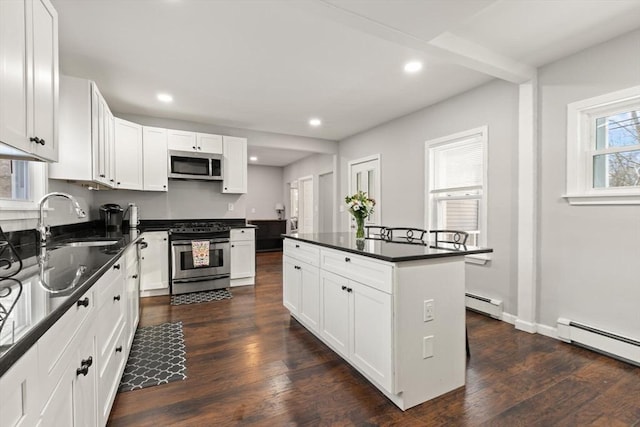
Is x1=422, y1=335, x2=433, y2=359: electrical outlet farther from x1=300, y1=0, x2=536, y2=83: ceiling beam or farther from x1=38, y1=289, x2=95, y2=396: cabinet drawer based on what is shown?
x1=300, y1=0, x2=536, y2=83: ceiling beam

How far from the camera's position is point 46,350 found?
835mm

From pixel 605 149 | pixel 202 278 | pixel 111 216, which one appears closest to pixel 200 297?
pixel 202 278

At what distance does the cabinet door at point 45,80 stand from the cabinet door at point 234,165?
10.2 feet

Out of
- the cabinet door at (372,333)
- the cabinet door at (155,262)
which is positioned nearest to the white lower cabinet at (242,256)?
the cabinet door at (155,262)

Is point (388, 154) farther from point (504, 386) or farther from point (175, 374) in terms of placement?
point (175, 374)

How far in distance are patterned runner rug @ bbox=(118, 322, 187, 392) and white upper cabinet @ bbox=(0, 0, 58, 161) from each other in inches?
60.3

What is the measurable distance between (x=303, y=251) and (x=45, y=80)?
2.12m

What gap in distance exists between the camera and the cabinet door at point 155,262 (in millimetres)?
4137

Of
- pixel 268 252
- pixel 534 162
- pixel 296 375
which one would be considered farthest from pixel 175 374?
pixel 268 252

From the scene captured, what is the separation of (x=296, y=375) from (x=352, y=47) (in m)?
2.72

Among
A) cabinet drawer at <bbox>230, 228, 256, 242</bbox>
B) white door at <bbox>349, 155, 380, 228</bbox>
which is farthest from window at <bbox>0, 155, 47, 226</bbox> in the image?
white door at <bbox>349, 155, 380, 228</bbox>

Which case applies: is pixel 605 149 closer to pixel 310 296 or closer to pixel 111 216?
pixel 310 296

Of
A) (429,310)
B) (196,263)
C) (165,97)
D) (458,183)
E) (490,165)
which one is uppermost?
(165,97)

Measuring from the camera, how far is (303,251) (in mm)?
2898
